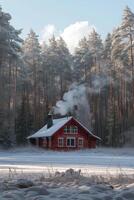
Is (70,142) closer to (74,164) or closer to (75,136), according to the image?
(75,136)

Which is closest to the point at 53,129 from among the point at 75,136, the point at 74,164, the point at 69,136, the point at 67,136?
the point at 67,136

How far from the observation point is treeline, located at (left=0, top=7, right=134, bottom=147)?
71.6 meters

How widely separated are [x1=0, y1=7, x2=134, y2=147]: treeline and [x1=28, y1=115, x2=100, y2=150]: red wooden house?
5645mm

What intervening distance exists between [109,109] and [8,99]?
16.2 metres

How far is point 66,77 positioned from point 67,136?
2959 centimetres

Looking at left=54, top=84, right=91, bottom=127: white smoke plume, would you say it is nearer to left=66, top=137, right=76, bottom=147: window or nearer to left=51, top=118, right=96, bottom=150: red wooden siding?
left=51, top=118, right=96, bottom=150: red wooden siding

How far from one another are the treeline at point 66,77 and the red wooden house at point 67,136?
5.65m

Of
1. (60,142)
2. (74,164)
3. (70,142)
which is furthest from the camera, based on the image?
(70,142)

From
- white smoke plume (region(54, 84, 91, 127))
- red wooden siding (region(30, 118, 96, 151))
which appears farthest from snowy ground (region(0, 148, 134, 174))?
white smoke plume (region(54, 84, 91, 127))

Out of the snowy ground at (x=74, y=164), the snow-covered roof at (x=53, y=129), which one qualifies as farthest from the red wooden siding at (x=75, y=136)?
the snowy ground at (x=74, y=164)

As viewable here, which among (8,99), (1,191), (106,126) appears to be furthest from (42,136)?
(1,191)

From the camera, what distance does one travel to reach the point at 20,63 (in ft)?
275

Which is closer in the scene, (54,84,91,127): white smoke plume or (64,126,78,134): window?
(64,126,78,134): window

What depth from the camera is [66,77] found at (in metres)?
92.4
